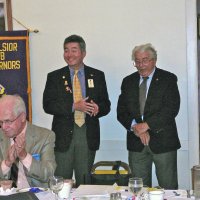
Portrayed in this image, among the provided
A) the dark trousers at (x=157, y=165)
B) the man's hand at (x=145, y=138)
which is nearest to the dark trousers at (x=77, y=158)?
the dark trousers at (x=157, y=165)

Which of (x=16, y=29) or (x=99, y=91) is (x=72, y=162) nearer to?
(x=99, y=91)

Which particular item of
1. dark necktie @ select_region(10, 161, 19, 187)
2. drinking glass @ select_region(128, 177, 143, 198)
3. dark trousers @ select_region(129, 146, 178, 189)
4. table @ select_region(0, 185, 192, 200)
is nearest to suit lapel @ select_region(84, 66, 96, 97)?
dark trousers @ select_region(129, 146, 178, 189)

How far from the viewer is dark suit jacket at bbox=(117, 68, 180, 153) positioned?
364cm

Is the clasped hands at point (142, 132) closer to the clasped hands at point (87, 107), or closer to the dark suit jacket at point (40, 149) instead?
the clasped hands at point (87, 107)

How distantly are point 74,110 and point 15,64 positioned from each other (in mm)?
1031

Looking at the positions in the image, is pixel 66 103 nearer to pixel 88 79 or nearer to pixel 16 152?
pixel 88 79

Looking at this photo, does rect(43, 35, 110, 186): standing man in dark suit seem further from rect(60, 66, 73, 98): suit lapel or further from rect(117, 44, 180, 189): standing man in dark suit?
rect(117, 44, 180, 189): standing man in dark suit

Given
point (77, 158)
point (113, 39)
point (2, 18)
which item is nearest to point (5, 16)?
point (2, 18)

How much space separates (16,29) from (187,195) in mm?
2919

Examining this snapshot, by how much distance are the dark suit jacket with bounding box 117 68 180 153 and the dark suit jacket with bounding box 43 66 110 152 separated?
26 centimetres

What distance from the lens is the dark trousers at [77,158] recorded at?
3863 mm

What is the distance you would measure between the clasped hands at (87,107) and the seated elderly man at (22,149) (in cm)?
84

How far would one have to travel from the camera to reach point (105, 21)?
14.6 feet

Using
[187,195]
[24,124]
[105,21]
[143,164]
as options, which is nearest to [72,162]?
[143,164]
